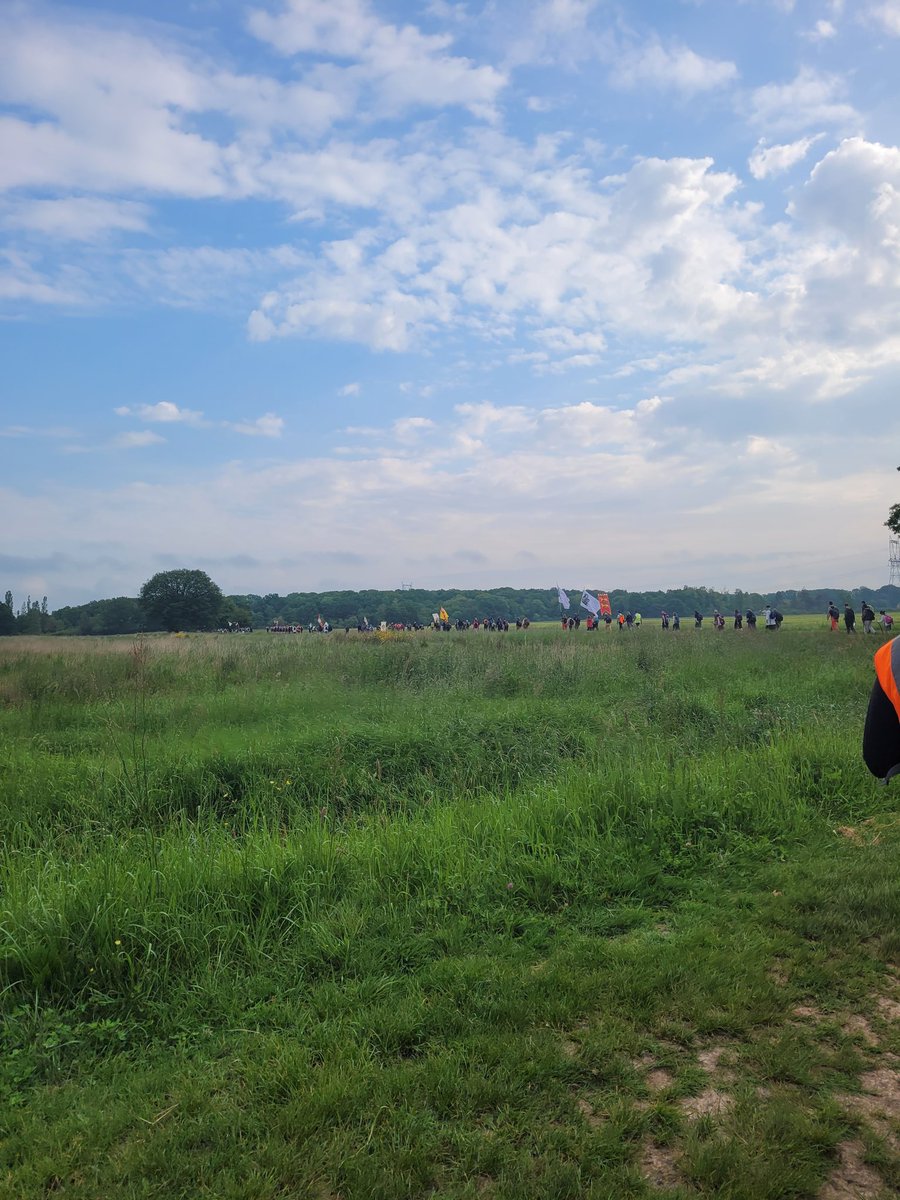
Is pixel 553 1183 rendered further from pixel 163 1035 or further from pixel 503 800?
pixel 503 800

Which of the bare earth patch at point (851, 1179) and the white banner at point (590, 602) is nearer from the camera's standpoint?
the bare earth patch at point (851, 1179)

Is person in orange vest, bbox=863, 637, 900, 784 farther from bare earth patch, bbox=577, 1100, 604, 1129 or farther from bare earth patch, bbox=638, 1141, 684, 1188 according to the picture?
bare earth patch, bbox=577, 1100, 604, 1129

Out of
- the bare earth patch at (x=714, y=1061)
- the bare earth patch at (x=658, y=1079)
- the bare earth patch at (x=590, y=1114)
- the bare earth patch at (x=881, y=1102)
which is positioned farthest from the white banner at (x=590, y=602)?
the bare earth patch at (x=590, y=1114)

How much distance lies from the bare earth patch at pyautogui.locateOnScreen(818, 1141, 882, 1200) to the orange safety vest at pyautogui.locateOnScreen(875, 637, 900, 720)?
1710mm

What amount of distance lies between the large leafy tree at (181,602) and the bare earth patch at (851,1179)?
96.3 m

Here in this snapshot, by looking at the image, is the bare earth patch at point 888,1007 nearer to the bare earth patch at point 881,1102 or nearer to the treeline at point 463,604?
the bare earth patch at point 881,1102

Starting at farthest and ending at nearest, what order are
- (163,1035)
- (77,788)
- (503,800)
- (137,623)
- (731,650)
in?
A: (137,623) → (731,650) → (77,788) → (503,800) → (163,1035)

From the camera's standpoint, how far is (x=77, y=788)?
30.4 feet

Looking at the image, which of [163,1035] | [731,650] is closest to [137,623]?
[731,650]

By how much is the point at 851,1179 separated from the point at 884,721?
1703 millimetres

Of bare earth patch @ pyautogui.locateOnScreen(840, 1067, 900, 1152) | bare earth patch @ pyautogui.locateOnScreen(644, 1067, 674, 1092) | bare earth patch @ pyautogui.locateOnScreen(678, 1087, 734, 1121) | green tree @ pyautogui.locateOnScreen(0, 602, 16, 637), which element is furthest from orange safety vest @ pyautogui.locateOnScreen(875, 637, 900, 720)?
green tree @ pyautogui.locateOnScreen(0, 602, 16, 637)

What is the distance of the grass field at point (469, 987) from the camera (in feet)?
9.41

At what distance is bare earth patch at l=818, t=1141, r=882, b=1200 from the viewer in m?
2.66

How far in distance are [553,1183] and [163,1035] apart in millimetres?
2302
